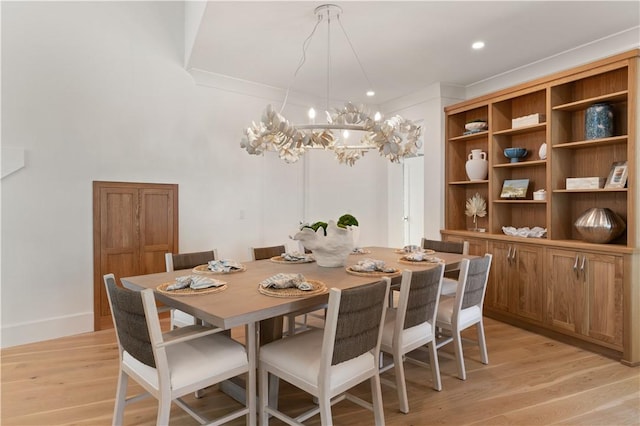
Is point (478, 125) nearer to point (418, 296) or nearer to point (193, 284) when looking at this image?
point (418, 296)

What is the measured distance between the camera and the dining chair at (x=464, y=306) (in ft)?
8.96

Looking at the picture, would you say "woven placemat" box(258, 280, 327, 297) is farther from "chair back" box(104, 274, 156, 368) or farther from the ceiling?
the ceiling

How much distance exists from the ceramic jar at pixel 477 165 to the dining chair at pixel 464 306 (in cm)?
194

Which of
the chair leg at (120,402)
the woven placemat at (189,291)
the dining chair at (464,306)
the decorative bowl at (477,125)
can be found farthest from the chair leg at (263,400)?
the decorative bowl at (477,125)

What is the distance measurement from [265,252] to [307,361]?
5.69ft

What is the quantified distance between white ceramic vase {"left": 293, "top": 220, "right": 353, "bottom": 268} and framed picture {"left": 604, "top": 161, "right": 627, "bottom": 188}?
7.59 ft

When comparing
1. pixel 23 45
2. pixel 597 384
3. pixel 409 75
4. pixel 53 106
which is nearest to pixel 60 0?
pixel 23 45

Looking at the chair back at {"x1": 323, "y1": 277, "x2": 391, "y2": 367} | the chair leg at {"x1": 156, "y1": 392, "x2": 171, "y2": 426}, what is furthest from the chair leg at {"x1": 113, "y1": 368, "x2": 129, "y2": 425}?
the chair back at {"x1": 323, "y1": 277, "x2": 391, "y2": 367}

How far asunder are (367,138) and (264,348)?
1.87 m

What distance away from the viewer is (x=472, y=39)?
3.52 m

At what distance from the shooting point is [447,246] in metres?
3.76

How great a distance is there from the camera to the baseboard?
3.39 meters

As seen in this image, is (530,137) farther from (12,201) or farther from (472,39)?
(12,201)

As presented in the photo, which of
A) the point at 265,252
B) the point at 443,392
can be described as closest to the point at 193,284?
the point at 265,252
